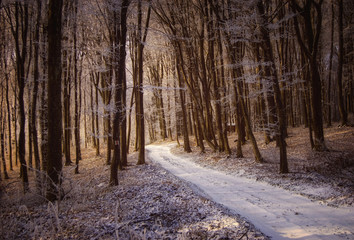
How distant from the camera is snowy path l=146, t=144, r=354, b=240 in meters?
4.34

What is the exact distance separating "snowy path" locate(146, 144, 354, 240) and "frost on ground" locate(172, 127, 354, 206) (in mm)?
618

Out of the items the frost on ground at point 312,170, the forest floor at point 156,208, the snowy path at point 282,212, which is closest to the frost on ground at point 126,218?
the forest floor at point 156,208

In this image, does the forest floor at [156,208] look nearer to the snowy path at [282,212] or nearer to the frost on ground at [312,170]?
the frost on ground at [312,170]

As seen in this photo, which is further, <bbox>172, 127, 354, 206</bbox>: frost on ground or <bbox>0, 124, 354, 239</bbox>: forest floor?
<bbox>172, 127, 354, 206</bbox>: frost on ground

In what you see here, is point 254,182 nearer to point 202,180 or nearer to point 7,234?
point 202,180

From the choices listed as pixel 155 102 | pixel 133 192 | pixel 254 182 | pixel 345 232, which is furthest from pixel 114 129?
pixel 155 102

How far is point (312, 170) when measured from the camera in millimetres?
8922

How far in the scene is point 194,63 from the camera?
16781mm

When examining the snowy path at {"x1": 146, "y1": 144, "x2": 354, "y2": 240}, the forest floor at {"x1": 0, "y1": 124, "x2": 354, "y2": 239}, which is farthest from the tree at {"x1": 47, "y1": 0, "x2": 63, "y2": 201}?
the snowy path at {"x1": 146, "y1": 144, "x2": 354, "y2": 240}

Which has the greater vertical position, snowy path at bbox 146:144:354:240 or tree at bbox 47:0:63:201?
tree at bbox 47:0:63:201

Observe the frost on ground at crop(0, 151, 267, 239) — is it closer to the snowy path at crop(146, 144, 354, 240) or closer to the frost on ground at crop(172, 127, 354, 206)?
the snowy path at crop(146, 144, 354, 240)

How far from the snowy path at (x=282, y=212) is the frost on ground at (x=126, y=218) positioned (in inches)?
26.8

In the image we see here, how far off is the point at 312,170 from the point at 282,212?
4.76 metres

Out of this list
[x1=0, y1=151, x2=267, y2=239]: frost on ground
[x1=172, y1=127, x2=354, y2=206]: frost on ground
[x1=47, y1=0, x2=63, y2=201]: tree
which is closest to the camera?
[x1=0, y1=151, x2=267, y2=239]: frost on ground
